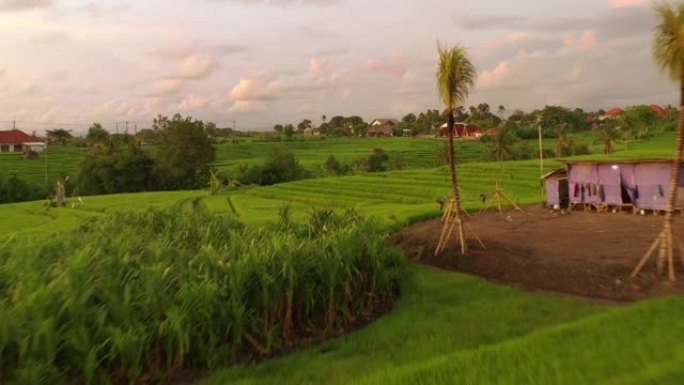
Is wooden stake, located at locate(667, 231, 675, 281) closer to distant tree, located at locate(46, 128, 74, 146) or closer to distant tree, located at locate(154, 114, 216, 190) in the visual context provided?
distant tree, located at locate(154, 114, 216, 190)

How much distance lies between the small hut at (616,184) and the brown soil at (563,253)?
72 cm

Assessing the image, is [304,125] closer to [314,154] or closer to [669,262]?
[314,154]

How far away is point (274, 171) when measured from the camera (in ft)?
193

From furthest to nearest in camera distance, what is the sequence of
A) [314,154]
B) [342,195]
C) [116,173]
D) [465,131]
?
1. [465,131]
2. [314,154]
3. [116,173]
4. [342,195]

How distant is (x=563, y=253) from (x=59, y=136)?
10800 centimetres

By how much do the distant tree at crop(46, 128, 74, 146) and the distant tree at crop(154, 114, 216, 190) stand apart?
4980cm

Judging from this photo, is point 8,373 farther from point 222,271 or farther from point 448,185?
point 448,185

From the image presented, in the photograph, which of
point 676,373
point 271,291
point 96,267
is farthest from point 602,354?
point 96,267

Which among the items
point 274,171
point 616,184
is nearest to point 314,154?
point 274,171

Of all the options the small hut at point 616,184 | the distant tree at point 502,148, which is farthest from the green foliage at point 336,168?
the small hut at point 616,184

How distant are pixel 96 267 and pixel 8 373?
1490 mm

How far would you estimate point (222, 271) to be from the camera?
7.01m

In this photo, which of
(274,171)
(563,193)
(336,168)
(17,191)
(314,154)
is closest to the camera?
(563,193)

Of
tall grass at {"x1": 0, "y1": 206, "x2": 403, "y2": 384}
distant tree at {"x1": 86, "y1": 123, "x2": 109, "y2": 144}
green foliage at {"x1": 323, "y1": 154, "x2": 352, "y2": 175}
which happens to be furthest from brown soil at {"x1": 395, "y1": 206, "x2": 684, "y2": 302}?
distant tree at {"x1": 86, "y1": 123, "x2": 109, "y2": 144}
